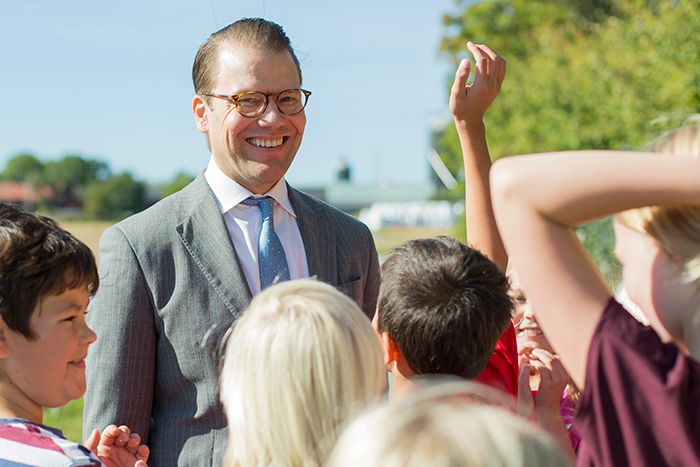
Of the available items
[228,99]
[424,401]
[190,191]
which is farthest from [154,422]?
[424,401]

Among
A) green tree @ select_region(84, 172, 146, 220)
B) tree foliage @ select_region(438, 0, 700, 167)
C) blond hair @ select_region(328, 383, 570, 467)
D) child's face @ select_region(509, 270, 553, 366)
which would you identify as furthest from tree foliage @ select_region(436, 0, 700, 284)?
green tree @ select_region(84, 172, 146, 220)

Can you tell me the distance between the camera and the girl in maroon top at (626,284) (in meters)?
1.72

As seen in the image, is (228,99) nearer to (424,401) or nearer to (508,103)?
(424,401)

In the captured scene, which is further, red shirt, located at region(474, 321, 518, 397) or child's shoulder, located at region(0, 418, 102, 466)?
red shirt, located at region(474, 321, 518, 397)

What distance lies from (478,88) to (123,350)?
1302mm

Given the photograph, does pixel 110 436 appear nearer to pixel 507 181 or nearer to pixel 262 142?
pixel 262 142

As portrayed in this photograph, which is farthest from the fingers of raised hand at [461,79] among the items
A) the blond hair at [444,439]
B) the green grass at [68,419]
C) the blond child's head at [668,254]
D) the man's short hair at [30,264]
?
the green grass at [68,419]

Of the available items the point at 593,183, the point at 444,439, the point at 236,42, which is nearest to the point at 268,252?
the point at 236,42

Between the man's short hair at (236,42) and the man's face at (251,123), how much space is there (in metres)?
0.02

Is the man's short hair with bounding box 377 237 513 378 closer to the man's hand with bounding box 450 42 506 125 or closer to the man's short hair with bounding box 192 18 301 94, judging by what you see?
the man's hand with bounding box 450 42 506 125

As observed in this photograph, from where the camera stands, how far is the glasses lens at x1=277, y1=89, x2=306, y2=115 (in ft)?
10.4

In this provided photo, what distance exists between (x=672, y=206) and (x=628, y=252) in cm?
14

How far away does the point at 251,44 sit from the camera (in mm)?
3156

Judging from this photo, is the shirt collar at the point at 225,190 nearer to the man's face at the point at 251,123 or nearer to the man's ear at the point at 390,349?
the man's face at the point at 251,123
